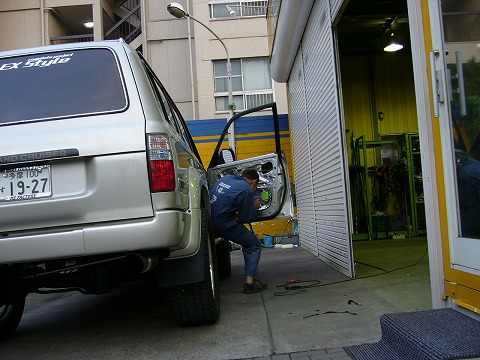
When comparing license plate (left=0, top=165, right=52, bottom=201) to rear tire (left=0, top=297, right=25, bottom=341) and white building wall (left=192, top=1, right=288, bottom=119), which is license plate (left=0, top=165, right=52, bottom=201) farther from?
white building wall (left=192, top=1, right=288, bottom=119)

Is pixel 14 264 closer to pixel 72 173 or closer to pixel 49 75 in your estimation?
pixel 72 173

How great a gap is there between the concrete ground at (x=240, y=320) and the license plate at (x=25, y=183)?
1.37 metres

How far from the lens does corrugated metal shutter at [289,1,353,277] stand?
241 inches

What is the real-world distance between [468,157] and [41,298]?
234 inches

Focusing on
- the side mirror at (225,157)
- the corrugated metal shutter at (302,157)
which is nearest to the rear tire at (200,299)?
the side mirror at (225,157)

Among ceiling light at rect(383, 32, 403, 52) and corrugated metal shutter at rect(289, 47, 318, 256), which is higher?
ceiling light at rect(383, 32, 403, 52)

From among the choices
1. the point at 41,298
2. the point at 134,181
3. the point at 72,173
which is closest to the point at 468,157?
the point at 134,181

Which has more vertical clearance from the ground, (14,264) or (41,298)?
(14,264)

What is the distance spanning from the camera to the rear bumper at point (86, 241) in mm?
3043

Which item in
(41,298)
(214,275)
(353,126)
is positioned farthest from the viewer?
(353,126)

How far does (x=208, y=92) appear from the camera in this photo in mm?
18188

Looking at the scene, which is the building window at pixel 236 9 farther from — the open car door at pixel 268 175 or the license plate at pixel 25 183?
the license plate at pixel 25 183

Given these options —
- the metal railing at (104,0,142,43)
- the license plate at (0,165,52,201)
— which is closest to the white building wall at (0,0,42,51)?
the metal railing at (104,0,142,43)

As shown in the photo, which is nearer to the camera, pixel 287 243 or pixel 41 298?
pixel 41 298
